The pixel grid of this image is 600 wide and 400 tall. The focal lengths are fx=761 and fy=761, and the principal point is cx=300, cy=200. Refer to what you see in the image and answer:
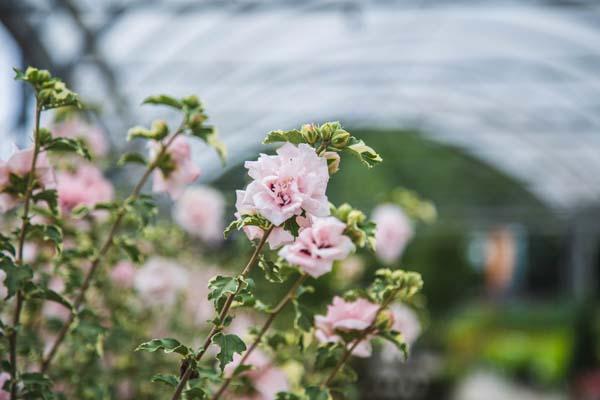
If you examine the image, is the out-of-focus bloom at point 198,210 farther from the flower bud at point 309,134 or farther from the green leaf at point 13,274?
the flower bud at point 309,134

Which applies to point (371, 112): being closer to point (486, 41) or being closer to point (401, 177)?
point (486, 41)

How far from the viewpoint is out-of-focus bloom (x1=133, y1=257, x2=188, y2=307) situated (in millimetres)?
2158

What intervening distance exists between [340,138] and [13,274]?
21.1 inches

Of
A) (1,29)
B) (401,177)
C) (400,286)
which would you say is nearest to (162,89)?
(1,29)

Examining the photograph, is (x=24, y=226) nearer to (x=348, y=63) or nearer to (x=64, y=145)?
(x=64, y=145)

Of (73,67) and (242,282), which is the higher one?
(73,67)

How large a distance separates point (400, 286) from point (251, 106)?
29.5 ft

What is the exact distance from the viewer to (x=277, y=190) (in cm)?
101

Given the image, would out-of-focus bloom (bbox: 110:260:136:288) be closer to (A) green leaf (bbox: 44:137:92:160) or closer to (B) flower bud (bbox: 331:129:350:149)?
(A) green leaf (bbox: 44:137:92:160)

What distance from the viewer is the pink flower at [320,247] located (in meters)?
1.07

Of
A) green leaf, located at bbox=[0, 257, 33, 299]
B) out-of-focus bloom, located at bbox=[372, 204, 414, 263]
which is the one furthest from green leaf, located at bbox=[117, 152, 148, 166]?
out-of-focus bloom, located at bbox=[372, 204, 414, 263]

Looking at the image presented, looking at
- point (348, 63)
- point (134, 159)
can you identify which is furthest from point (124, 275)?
point (348, 63)

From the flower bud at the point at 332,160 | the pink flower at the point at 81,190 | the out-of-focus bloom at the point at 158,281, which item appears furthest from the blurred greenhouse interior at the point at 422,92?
the flower bud at the point at 332,160

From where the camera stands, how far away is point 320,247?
3.63 feet
